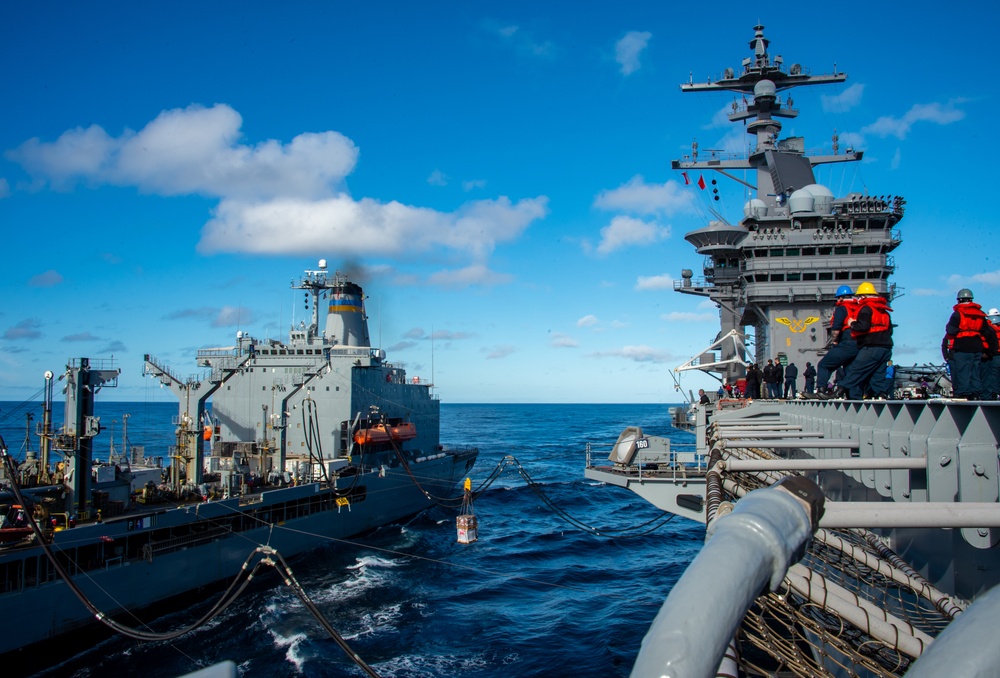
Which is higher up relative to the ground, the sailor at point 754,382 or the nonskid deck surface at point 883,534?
the sailor at point 754,382

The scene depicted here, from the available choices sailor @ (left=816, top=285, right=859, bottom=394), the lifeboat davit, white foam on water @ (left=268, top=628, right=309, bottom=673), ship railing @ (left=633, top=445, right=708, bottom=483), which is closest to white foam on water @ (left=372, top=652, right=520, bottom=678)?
white foam on water @ (left=268, top=628, right=309, bottom=673)

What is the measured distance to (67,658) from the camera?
15.0 meters

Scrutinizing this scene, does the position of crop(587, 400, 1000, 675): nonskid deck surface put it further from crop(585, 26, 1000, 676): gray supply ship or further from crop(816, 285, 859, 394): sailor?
crop(816, 285, 859, 394): sailor

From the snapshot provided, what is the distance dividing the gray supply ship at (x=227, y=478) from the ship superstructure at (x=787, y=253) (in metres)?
16.2

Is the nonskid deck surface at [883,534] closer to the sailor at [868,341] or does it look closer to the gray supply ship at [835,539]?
the gray supply ship at [835,539]

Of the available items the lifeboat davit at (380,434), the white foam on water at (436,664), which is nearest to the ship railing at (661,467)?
the white foam on water at (436,664)

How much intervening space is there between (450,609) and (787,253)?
21.3 metres

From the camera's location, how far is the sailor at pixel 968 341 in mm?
7844

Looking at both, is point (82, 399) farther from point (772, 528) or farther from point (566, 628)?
point (772, 528)

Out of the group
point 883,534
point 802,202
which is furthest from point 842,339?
point 802,202

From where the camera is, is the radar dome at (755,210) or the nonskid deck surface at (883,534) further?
the radar dome at (755,210)

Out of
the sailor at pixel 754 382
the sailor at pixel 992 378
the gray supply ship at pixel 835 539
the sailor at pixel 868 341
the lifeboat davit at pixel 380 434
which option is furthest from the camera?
the lifeboat davit at pixel 380 434

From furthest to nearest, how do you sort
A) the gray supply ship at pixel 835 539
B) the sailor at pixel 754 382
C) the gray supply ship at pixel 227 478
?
1. the sailor at pixel 754 382
2. the gray supply ship at pixel 227 478
3. the gray supply ship at pixel 835 539

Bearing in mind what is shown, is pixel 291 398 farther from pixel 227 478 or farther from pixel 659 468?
pixel 659 468
